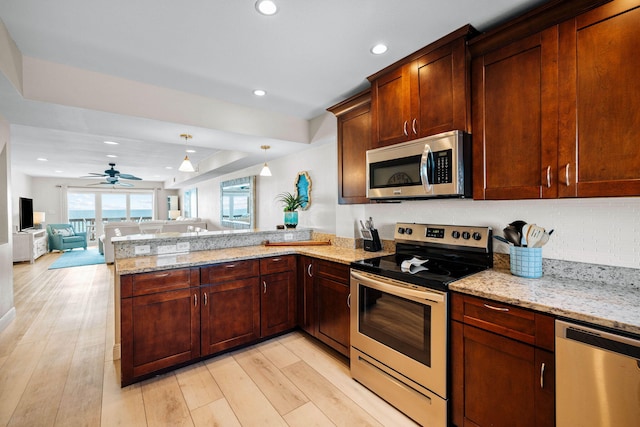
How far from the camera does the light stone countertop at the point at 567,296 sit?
115 centimetres

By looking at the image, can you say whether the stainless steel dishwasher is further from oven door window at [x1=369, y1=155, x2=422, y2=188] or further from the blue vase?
the blue vase

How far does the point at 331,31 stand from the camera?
1855 mm

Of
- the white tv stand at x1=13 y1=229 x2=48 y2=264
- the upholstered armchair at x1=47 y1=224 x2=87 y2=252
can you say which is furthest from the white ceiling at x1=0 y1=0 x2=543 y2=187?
the upholstered armchair at x1=47 y1=224 x2=87 y2=252

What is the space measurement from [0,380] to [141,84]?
2607mm

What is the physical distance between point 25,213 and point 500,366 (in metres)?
10.3

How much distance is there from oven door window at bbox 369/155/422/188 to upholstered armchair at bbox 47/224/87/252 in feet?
31.7

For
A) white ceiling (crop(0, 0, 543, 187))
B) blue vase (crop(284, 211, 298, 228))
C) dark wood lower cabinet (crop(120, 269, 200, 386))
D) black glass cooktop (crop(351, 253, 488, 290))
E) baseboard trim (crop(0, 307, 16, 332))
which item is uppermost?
white ceiling (crop(0, 0, 543, 187))

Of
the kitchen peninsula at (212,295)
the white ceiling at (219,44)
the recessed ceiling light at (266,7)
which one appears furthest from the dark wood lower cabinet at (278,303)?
the recessed ceiling light at (266,7)

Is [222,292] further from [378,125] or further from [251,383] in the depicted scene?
[378,125]

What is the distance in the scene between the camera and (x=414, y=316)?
69.9 inches

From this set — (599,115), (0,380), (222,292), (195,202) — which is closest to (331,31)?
(599,115)

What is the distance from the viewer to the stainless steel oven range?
1654 millimetres

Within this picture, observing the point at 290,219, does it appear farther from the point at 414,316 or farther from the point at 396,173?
the point at 414,316

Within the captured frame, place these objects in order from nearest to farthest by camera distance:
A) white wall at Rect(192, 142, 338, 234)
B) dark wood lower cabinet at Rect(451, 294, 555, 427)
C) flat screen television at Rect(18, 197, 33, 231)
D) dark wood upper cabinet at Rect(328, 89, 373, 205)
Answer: dark wood lower cabinet at Rect(451, 294, 555, 427) → dark wood upper cabinet at Rect(328, 89, 373, 205) → white wall at Rect(192, 142, 338, 234) → flat screen television at Rect(18, 197, 33, 231)
